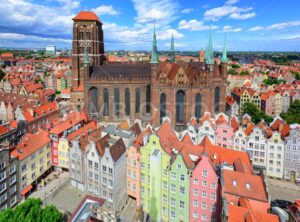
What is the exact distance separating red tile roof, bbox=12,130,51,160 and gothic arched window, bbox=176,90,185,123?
29.0 metres

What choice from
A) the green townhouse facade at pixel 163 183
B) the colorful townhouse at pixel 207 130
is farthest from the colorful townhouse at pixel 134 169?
the colorful townhouse at pixel 207 130

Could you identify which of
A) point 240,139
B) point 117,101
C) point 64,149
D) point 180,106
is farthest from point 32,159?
point 240,139

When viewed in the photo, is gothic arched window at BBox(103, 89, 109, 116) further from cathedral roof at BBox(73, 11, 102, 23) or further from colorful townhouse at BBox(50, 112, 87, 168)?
cathedral roof at BBox(73, 11, 102, 23)

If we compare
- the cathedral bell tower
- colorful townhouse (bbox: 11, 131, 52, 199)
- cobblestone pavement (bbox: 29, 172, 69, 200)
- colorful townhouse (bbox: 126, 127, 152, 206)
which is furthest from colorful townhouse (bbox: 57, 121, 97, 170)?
the cathedral bell tower

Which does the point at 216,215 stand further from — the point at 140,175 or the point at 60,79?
the point at 60,79

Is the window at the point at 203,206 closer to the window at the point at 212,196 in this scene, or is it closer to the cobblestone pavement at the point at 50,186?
the window at the point at 212,196

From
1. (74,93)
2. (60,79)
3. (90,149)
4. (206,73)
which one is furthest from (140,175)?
(60,79)

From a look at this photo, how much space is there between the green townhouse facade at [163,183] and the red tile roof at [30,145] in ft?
61.5

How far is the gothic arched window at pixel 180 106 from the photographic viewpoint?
199 ft

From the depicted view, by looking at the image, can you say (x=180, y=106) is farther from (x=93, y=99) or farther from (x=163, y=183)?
(x=163, y=183)

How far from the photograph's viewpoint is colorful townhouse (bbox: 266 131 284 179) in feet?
149

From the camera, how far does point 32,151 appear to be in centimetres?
4178

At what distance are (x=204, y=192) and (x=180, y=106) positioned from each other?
32.0 metres

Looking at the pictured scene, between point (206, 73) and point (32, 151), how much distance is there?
127 feet
